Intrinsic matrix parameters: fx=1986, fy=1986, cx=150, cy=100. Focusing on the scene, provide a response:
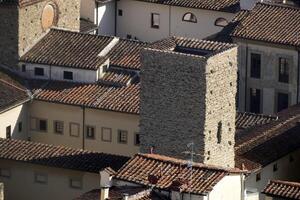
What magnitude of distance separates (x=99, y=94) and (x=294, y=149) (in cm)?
1063

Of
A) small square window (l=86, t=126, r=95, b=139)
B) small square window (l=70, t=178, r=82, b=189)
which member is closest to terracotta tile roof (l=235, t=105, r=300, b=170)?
small square window (l=70, t=178, r=82, b=189)

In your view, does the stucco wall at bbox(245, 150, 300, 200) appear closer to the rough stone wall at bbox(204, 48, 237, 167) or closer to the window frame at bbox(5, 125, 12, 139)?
the rough stone wall at bbox(204, 48, 237, 167)

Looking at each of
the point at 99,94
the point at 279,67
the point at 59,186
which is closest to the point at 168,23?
the point at 279,67

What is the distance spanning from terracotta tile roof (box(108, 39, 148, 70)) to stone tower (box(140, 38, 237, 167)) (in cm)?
1056

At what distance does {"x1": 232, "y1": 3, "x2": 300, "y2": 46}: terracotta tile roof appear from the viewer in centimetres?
10269

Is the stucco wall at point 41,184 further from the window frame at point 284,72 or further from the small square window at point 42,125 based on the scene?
the window frame at point 284,72

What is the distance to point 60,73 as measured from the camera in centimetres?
9588

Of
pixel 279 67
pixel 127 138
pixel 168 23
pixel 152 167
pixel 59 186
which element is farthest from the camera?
pixel 168 23

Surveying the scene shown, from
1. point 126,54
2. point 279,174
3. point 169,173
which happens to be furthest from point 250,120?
point 169,173

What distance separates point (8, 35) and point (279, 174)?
53.9 ft

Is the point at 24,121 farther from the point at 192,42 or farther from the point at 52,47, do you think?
the point at 192,42

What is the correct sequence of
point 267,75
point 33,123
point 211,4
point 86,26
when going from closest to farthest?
point 33,123
point 267,75
point 86,26
point 211,4

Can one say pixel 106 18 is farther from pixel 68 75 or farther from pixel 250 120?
pixel 250 120

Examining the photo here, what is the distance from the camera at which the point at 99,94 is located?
94250 millimetres
